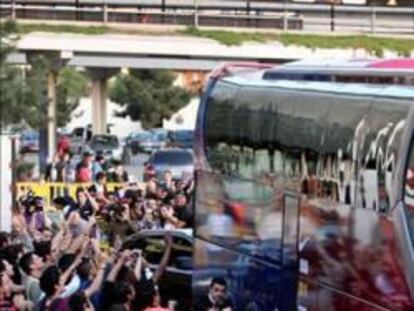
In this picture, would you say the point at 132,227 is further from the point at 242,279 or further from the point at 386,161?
the point at 386,161

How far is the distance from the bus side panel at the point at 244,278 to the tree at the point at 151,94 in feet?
217

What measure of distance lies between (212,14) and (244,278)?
3387 centimetres

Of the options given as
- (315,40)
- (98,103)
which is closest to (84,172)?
(315,40)

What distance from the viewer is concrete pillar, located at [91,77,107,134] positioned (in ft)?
197

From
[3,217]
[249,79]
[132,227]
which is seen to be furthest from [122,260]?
[132,227]

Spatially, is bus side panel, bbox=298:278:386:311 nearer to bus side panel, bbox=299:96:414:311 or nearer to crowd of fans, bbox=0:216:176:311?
bus side panel, bbox=299:96:414:311

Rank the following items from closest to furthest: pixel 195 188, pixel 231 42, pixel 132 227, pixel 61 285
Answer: pixel 61 285
pixel 195 188
pixel 132 227
pixel 231 42

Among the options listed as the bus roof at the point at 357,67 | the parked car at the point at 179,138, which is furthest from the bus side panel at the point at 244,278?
the parked car at the point at 179,138

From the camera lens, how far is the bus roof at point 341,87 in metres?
10.4

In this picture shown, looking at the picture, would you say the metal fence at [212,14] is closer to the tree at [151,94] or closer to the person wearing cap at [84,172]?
the person wearing cap at [84,172]

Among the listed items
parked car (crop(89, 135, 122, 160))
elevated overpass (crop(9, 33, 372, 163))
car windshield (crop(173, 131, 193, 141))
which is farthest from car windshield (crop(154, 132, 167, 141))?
elevated overpass (crop(9, 33, 372, 163))

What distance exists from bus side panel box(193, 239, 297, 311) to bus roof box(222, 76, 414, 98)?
1.51 meters

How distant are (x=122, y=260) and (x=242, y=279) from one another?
1206 mm

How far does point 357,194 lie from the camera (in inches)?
417
